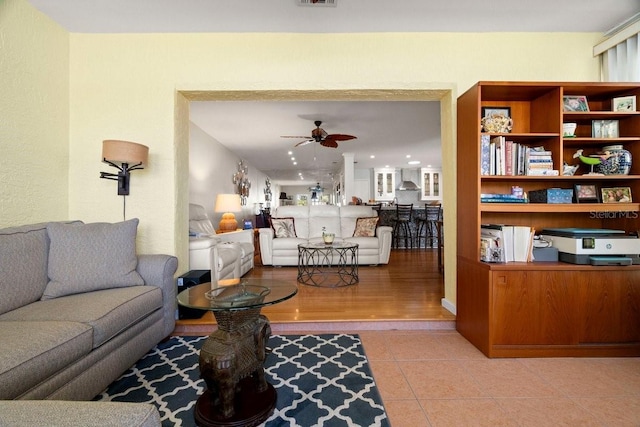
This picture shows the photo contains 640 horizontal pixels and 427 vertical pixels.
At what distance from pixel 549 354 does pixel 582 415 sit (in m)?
0.63

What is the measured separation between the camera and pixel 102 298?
1.76 m

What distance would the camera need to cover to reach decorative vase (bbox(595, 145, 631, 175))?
2.20 m

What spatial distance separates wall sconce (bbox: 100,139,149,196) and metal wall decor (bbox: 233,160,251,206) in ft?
15.7

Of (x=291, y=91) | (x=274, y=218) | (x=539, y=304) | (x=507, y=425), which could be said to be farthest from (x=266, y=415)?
(x=274, y=218)

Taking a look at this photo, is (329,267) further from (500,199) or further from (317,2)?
(317,2)

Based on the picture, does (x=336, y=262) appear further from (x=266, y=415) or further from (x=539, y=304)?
(x=266, y=415)

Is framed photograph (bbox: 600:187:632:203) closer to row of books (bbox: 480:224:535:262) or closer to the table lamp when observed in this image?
row of books (bbox: 480:224:535:262)

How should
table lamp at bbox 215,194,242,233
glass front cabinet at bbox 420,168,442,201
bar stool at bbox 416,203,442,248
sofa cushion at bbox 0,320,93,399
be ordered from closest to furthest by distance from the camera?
1. sofa cushion at bbox 0,320,93,399
2. table lamp at bbox 215,194,242,233
3. bar stool at bbox 416,203,442,248
4. glass front cabinet at bbox 420,168,442,201

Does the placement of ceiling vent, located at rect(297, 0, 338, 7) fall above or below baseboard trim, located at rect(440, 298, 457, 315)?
above

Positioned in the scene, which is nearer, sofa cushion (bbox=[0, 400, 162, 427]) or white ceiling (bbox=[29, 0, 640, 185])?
sofa cushion (bbox=[0, 400, 162, 427])

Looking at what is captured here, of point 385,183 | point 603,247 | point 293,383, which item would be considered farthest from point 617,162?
point 385,183

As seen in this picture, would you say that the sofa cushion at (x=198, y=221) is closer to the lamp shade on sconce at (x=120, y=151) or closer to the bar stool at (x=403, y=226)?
the lamp shade on sconce at (x=120, y=151)

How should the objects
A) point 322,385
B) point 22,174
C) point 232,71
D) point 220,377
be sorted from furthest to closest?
1. point 232,71
2. point 22,174
3. point 322,385
4. point 220,377

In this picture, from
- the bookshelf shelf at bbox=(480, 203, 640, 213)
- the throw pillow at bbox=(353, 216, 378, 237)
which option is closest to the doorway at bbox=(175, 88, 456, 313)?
the bookshelf shelf at bbox=(480, 203, 640, 213)
